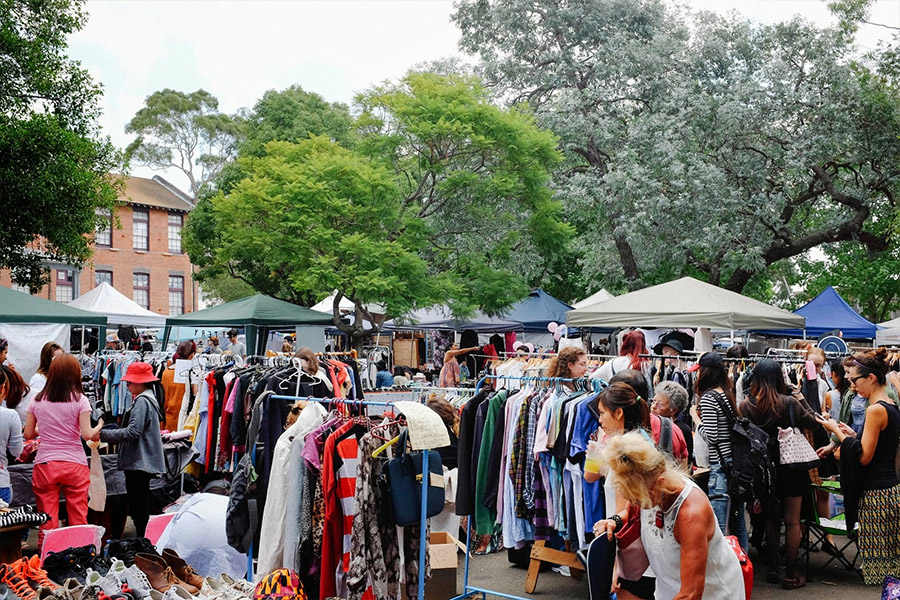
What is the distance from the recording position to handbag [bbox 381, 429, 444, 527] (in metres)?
4.38

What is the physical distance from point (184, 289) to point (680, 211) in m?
30.7

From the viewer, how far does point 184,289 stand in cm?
4275

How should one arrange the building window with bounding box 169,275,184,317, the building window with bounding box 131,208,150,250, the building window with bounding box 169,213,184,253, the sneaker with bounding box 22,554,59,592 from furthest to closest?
the building window with bounding box 169,275,184,317 → the building window with bounding box 169,213,184,253 → the building window with bounding box 131,208,150,250 → the sneaker with bounding box 22,554,59,592

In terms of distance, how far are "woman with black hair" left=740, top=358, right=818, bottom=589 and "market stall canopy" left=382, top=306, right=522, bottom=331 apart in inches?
436

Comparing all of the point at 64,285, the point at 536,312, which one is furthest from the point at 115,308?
the point at 64,285

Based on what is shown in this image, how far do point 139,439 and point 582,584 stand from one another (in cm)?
385

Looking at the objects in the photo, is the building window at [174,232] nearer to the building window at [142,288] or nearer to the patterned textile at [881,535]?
the building window at [142,288]

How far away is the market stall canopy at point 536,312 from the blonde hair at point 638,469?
14623 millimetres

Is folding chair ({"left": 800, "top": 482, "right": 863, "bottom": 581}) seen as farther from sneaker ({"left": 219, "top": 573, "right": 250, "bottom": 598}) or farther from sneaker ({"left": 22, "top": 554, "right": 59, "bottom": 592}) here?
sneaker ({"left": 22, "top": 554, "right": 59, "bottom": 592})

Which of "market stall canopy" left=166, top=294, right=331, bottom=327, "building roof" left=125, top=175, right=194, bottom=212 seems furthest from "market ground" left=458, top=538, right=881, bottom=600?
"building roof" left=125, top=175, right=194, bottom=212

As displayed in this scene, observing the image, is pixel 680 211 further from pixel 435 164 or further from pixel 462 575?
pixel 462 575

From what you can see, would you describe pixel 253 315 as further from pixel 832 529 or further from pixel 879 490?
pixel 879 490

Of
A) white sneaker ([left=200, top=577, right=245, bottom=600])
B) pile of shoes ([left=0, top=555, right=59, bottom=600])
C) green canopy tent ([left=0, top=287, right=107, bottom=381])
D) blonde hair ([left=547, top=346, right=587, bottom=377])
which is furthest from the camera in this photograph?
green canopy tent ([left=0, top=287, right=107, bottom=381])

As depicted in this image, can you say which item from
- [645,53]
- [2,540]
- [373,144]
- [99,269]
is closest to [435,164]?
[373,144]
